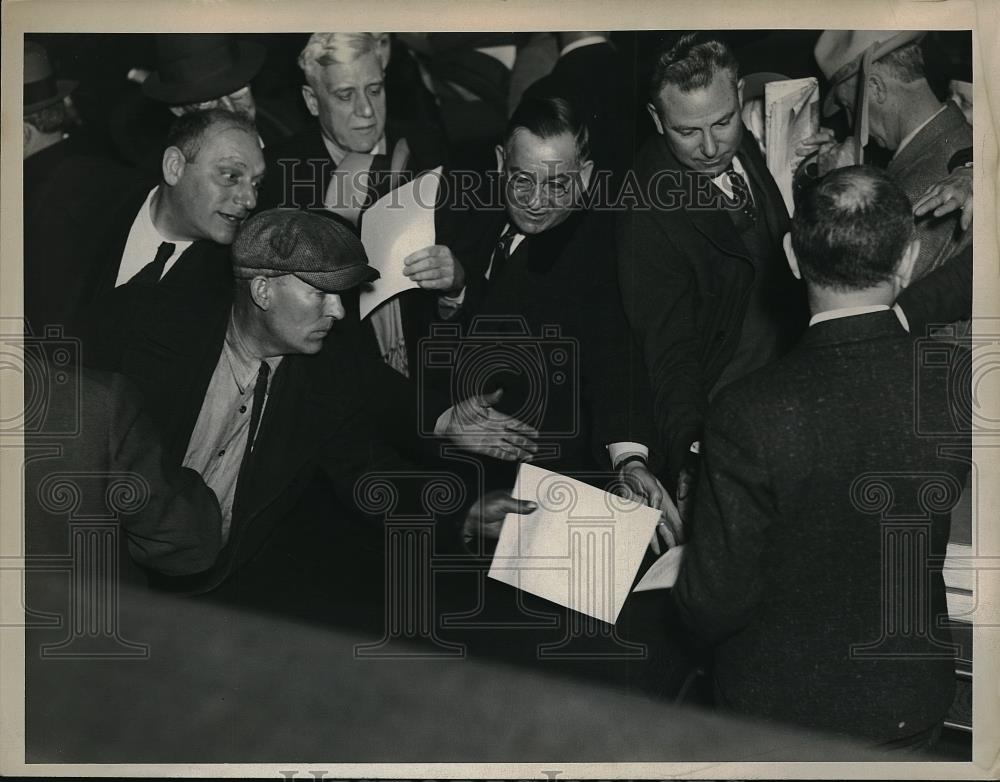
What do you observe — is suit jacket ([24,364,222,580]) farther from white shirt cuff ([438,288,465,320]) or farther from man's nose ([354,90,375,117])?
man's nose ([354,90,375,117])

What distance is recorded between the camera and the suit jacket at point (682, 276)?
354cm

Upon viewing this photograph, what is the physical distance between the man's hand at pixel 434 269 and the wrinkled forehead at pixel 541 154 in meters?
0.35

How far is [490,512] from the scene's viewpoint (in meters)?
3.54

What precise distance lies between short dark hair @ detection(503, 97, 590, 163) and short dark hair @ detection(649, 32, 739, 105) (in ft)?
0.84

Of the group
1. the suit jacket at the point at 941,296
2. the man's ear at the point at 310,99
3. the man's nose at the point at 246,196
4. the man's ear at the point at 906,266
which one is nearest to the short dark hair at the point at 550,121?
the man's ear at the point at 310,99

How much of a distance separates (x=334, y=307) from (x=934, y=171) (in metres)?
1.98

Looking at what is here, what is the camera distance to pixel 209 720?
11.7 ft

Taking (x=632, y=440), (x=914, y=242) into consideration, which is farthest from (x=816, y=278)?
(x=632, y=440)

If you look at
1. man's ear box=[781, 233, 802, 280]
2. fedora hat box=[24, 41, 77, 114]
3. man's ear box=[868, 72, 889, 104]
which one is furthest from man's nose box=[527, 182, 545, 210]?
fedora hat box=[24, 41, 77, 114]

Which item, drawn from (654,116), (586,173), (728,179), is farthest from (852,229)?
(586,173)

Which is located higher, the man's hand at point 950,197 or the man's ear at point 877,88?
the man's ear at point 877,88

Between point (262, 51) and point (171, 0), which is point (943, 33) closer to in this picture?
point (262, 51)

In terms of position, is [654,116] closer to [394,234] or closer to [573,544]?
[394,234]

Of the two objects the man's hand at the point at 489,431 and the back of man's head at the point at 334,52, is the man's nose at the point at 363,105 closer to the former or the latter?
the back of man's head at the point at 334,52
